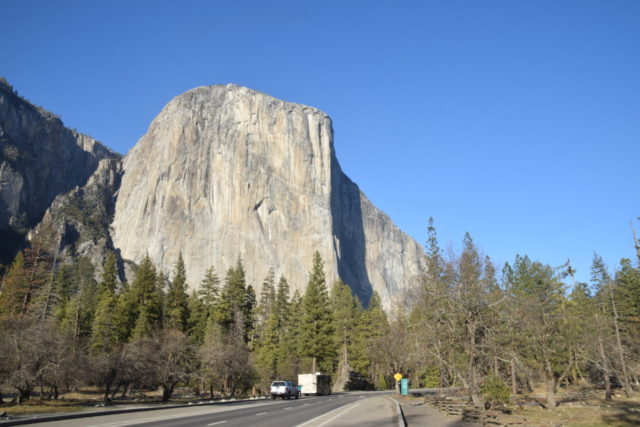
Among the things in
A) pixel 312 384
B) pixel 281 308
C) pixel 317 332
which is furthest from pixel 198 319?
pixel 312 384

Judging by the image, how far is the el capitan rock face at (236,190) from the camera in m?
142

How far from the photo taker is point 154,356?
37.5m

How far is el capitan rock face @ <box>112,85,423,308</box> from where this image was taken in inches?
5591

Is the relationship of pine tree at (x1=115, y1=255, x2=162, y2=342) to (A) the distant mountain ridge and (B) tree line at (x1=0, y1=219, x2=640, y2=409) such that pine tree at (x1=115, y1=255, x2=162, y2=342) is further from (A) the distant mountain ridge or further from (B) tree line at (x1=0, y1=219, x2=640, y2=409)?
(A) the distant mountain ridge

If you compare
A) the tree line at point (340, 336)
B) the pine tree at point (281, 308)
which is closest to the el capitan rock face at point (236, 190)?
the tree line at point (340, 336)

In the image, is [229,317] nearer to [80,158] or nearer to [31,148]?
[31,148]

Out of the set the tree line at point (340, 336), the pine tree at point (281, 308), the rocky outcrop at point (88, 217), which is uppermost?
the rocky outcrop at point (88, 217)

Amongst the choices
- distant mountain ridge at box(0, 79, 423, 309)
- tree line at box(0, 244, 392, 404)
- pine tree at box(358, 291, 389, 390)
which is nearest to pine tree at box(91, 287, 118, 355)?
tree line at box(0, 244, 392, 404)

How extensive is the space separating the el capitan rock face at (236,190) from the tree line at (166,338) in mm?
48016

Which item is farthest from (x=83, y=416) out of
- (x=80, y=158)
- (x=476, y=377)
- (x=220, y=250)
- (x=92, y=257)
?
(x=80, y=158)

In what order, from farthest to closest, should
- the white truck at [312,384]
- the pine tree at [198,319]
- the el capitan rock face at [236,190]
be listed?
the el capitan rock face at [236,190], the pine tree at [198,319], the white truck at [312,384]

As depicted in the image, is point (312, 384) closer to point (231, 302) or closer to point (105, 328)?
point (231, 302)

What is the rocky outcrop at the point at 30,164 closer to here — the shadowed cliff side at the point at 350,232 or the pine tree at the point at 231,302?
the pine tree at the point at 231,302

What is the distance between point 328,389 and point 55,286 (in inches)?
1903
